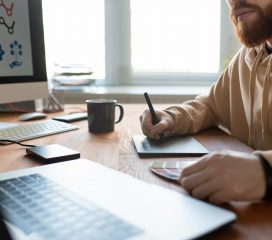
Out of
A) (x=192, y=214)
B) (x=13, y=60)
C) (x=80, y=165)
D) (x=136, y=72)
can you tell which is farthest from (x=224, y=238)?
(x=136, y=72)

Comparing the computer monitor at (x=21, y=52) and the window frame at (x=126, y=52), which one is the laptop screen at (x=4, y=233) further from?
the window frame at (x=126, y=52)

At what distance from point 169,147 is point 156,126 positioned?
0.10 meters

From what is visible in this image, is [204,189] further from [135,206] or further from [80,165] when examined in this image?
[80,165]

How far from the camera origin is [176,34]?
2.23m

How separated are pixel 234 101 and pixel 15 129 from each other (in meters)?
0.65

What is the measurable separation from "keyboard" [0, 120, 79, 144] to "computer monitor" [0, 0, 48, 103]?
8 cm

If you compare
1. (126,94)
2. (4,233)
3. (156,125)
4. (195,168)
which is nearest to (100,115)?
(156,125)

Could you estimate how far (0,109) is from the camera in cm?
152

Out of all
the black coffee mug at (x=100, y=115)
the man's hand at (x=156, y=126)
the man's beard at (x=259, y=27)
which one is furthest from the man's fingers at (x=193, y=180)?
the man's beard at (x=259, y=27)

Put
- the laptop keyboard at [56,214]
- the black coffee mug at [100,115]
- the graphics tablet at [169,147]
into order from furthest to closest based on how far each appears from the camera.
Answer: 1. the black coffee mug at [100,115]
2. the graphics tablet at [169,147]
3. the laptop keyboard at [56,214]

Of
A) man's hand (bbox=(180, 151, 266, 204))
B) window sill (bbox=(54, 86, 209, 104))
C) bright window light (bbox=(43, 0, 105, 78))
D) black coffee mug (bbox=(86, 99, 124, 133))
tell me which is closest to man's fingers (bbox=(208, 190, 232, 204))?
man's hand (bbox=(180, 151, 266, 204))

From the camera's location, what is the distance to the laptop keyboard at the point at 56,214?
442mm

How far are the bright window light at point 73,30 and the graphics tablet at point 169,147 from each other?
4.13ft

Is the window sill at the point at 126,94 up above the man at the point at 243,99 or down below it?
below
